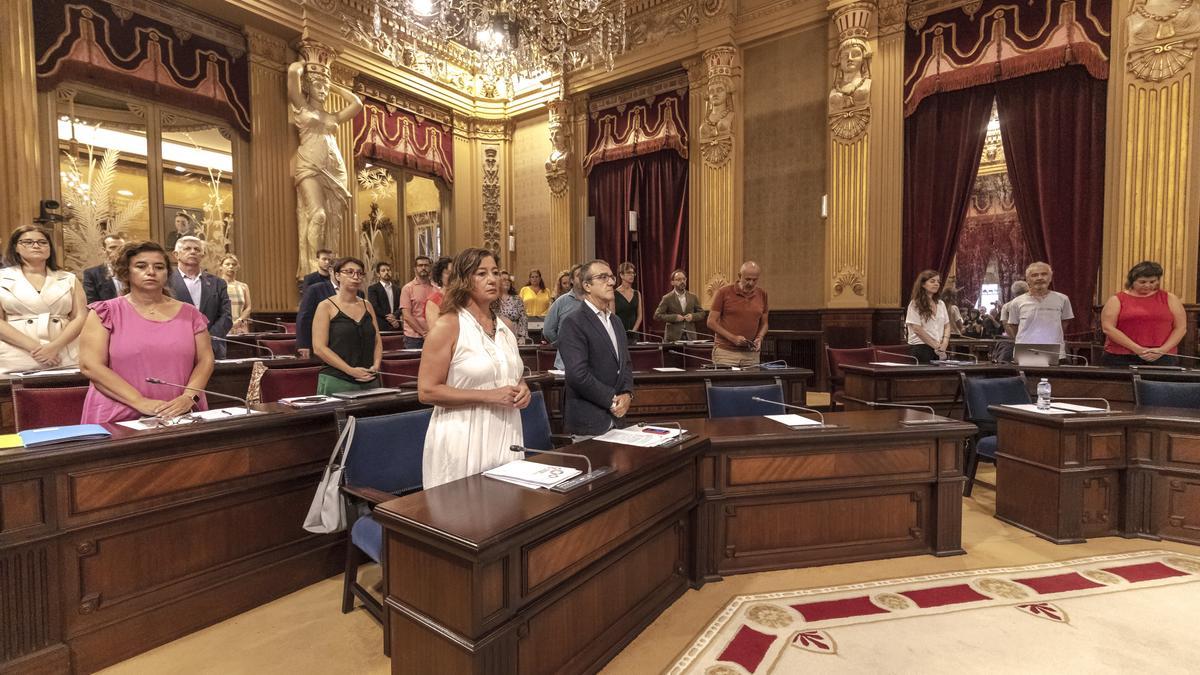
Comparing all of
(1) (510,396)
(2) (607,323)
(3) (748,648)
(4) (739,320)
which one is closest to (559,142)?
(4) (739,320)

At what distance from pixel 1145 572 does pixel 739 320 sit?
2803 mm

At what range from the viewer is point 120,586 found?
2076mm

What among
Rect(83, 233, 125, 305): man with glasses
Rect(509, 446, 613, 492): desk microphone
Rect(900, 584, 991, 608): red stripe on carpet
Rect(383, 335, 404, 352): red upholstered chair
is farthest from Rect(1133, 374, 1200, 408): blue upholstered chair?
Rect(83, 233, 125, 305): man with glasses

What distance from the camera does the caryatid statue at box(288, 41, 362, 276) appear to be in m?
7.29

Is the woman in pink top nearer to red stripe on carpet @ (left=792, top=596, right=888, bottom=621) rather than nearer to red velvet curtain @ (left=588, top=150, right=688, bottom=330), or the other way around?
red stripe on carpet @ (left=792, top=596, right=888, bottom=621)

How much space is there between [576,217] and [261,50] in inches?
189

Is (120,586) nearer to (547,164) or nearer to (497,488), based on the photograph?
(497,488)

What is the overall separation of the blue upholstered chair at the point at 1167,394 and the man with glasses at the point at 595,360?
338 cm

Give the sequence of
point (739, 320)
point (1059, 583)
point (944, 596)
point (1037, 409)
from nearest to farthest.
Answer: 1. point (944, 596)
2. point (1059, 583)
3. point (1037, 409)
4. point (739, 320)

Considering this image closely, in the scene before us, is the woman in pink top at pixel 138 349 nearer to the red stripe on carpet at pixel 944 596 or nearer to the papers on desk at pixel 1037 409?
the red stripe on carpet at pixel 944 596

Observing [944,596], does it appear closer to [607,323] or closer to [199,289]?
[607,323]

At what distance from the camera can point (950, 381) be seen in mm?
4828

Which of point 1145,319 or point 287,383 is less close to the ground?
point 1145,319

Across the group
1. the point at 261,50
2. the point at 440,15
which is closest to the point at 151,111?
the point at 261,50
